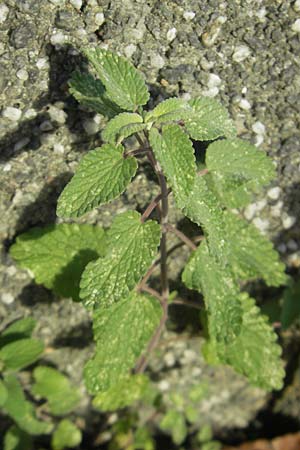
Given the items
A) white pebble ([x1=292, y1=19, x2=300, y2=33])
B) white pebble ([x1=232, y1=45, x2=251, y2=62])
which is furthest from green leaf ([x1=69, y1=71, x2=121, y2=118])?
white pebble ([x1=292, y1=19, x2=300, y2=33])

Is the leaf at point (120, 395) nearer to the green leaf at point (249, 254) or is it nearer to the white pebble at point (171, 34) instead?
the green leaf at point (249, 254)

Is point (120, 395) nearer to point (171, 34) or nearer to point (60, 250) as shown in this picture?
point (60, 250)

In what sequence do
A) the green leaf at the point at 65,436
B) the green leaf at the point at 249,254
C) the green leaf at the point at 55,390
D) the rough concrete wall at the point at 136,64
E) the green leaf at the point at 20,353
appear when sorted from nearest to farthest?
1. the rough concrete wall at the point at 136,64
2. the green leaf at the point at 249,254
3. the green leaf at the point at 20,353
4. the green leaf at the point at 55,390
5. the green leaf at the point at 65,436

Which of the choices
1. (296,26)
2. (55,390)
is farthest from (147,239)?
(55,390)

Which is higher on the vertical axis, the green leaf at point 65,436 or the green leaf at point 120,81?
the green leaf at point 120,81

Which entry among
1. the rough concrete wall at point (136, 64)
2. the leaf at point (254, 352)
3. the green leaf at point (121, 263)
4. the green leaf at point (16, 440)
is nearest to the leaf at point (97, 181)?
the green leaf at point (121, 263)

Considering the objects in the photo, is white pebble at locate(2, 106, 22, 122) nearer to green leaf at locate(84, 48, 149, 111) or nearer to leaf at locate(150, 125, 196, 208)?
green leaf at locate(84, 48, 149, 111)
